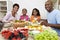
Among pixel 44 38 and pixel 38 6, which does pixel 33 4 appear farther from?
pixel 44 38

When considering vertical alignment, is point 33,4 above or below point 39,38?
above

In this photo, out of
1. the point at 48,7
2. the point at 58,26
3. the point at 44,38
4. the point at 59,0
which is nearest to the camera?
the point at 44,38

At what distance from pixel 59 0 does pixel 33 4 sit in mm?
803

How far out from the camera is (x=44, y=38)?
5.31ft

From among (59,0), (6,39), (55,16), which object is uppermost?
(59,0)

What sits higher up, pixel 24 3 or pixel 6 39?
pixel 24 3

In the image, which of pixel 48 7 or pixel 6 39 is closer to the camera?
pixel 6 39

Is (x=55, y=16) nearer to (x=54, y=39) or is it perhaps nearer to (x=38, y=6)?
(x=54, y=39)

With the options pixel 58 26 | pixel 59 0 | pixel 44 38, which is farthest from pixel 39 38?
pixel 59 0

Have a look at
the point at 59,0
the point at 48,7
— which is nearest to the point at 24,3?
the point at 59,0

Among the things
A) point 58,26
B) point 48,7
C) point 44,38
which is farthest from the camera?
point 48,7

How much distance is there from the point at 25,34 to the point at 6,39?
19 centimetres

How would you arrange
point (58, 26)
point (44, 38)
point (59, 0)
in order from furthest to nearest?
point (59, 0) → point (58, 26) → point (44, 38)

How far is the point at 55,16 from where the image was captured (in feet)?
8.99
